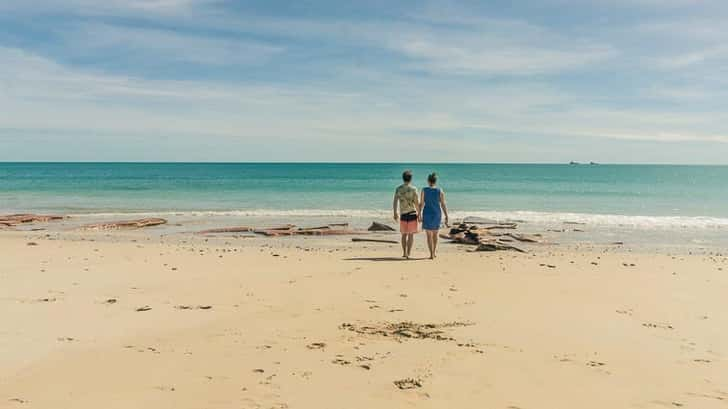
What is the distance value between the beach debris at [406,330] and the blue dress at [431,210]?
237 inches

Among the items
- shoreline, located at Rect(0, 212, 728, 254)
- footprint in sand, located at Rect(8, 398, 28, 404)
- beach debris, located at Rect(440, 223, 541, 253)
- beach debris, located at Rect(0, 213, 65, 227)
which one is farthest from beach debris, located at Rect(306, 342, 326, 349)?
beach debris, located at Rect(0, 213, 65, 227)

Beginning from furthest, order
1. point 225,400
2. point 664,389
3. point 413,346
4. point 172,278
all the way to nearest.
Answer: point 172,278 < point 413,346 < point 664,389 < point 225,400

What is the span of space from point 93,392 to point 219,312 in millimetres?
2813

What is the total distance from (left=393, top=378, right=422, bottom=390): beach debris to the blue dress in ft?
26.5

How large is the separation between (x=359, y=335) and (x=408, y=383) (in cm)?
150

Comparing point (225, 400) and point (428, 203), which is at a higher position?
point (428, 203)

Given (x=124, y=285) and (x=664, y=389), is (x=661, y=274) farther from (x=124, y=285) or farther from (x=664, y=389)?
(x=124, y=285)

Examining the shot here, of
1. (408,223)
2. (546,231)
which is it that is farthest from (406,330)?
(546,231)

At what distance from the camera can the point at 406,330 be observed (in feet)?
21.4

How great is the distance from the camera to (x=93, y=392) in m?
4.63

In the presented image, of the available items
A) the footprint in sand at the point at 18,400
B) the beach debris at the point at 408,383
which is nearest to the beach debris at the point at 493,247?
the beach debris at the point at 408,383

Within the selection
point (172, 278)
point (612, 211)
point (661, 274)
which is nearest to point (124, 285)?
point (172, 278)

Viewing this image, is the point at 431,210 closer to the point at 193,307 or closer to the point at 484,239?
the point at 484,239

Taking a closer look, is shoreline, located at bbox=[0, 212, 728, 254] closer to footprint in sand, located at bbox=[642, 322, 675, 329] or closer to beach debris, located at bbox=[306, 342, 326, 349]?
footprint in sand, located at bbox=[642, 322, 675, 329]
